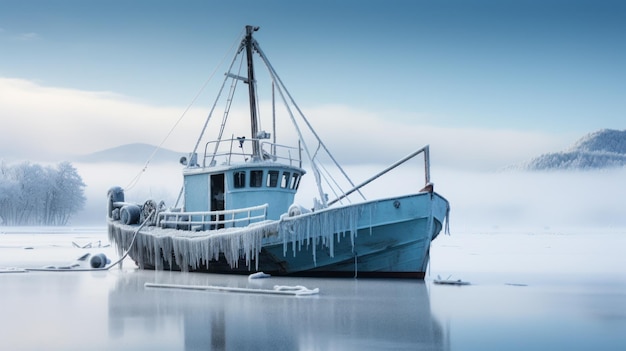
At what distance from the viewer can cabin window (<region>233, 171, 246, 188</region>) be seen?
2398 cm

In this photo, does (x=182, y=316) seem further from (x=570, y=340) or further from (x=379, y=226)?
(x=379, y=226)

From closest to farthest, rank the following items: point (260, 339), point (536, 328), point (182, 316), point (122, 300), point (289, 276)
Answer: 1. point (260, 339)
2. point (536, 328)
3. point (182, 316)
4. point (122, 300)
5. point (289, 276)

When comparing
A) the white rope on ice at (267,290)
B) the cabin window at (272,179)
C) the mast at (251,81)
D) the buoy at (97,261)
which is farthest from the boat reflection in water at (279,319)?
the buoy at (97,261)

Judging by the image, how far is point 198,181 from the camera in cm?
2562

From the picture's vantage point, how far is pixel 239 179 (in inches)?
946

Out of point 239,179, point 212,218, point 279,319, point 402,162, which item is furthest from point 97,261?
point 279,319

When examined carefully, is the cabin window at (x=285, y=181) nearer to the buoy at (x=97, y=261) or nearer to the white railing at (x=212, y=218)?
the white railing at (x=212, y=218)

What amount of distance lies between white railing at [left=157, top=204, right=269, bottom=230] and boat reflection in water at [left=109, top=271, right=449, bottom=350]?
10.8ft

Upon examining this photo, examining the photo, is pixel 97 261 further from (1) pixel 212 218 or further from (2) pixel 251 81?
(2) pixel 251 81

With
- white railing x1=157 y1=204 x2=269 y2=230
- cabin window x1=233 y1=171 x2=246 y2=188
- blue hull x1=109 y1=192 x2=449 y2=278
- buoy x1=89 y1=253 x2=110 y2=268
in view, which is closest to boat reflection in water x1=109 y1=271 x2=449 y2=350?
blue hull x1=109 y1=192 x2=449 y2=278

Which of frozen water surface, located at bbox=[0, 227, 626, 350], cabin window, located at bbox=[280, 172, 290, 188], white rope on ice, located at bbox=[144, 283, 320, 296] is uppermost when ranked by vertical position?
cabin window, located at bbox=[280, 172, 290, 188]

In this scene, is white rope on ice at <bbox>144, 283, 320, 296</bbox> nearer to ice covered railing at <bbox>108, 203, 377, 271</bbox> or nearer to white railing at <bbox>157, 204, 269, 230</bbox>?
ice covered railing at <bbox>108, 203, 377, 271</bbox>

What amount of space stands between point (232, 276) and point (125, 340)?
1269 centimetres

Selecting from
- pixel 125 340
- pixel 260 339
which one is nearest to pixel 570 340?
pixel 260 339
